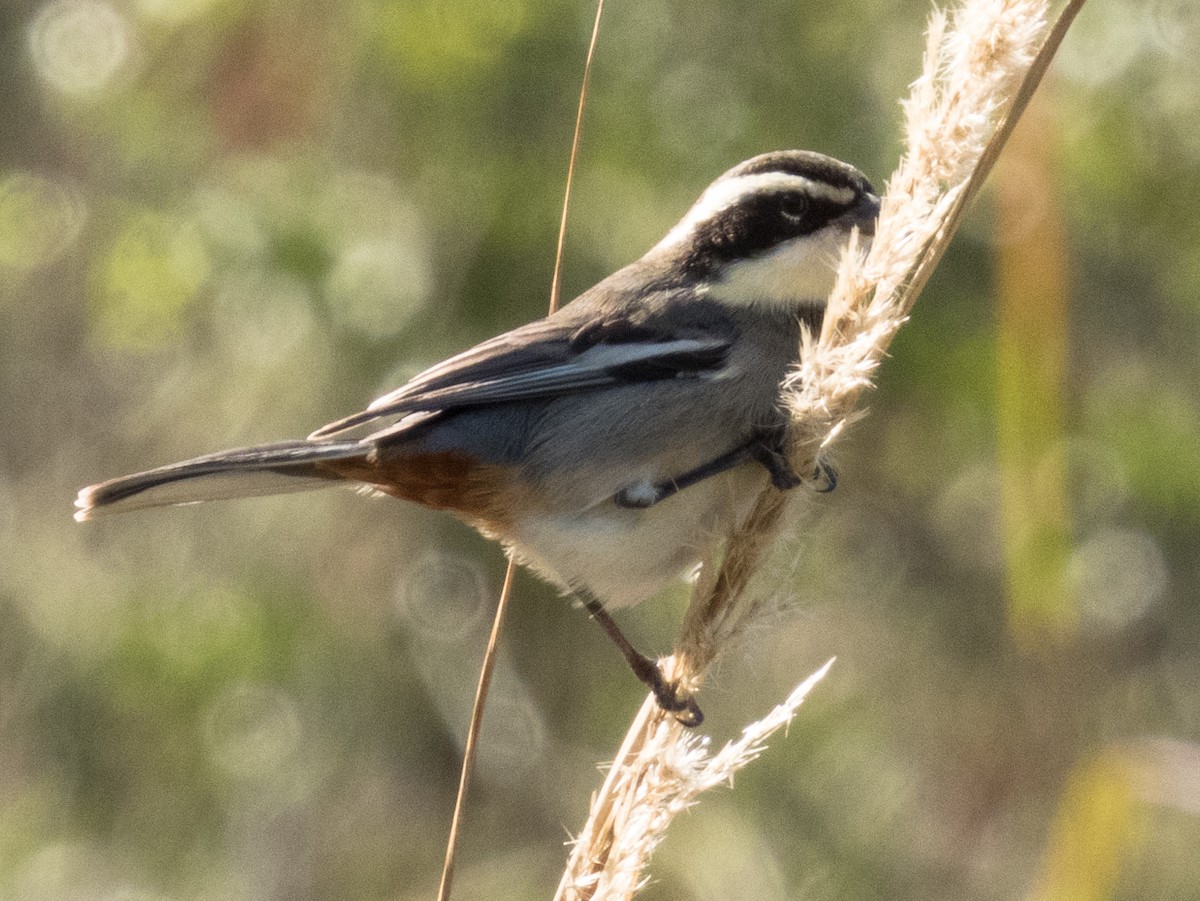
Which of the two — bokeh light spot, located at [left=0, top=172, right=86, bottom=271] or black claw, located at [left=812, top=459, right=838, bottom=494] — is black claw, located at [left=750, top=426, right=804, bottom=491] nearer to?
black claw, located at [left=812, top=459, right=838, bottom=494]

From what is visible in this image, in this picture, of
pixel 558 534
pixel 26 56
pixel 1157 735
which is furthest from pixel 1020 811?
pixel 26 56

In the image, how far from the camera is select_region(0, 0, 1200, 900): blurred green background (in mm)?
4926

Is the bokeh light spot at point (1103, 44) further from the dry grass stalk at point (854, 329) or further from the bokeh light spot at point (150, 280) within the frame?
the bokeh light spot at point (150, 280)

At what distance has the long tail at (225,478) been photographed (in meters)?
2.91

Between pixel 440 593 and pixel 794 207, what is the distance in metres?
2.66

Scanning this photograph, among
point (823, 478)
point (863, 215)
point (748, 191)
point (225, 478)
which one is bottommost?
point (823, 478)

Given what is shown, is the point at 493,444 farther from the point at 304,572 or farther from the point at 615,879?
the point at 304,572

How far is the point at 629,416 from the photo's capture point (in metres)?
3.33

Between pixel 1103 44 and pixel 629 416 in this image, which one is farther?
pixel 1103 44

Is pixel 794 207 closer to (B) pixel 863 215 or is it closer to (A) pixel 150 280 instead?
(B) pixel 863 215

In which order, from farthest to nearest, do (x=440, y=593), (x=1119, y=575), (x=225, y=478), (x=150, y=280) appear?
(x=440, y=593)
(x=1119, y=575)
(x=150, y=280)
(x=225, y=478)

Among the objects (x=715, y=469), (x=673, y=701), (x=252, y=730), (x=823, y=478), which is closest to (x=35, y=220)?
(x=252, y=730)

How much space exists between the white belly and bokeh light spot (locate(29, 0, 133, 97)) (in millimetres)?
3096

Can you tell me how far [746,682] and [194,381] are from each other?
98.5 inches
